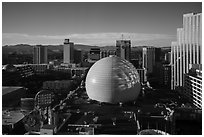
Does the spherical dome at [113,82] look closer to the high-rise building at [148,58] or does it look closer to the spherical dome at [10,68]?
the spherical dome at [10,68]

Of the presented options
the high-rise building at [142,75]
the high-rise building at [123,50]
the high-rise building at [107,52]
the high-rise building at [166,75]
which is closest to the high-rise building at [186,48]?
the high-rise building at [166,75]

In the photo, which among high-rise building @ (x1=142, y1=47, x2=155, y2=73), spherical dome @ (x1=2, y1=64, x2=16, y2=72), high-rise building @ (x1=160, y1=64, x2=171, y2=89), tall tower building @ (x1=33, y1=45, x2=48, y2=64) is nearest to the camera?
spherical dome @ (x1=2, y1=64, x2=16, y2=72)

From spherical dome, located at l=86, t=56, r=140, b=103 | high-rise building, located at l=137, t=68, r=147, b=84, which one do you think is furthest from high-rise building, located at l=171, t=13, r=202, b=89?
spherical dome, located at l=86, t=56, r=140, b=103

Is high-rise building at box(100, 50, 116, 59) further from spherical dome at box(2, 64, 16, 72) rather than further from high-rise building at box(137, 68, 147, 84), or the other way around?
spherical dome at box(2, 64, 16, 72)

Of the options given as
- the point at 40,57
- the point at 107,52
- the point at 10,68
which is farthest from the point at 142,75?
the point at 10,68

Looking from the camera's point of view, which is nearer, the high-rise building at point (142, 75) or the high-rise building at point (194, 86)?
the high-rise building at point (194, 86)

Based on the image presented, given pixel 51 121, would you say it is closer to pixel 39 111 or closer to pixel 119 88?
pixel 39 111

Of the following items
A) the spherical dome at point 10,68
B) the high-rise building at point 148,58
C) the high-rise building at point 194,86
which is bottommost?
the high-rise building at point 194,86
